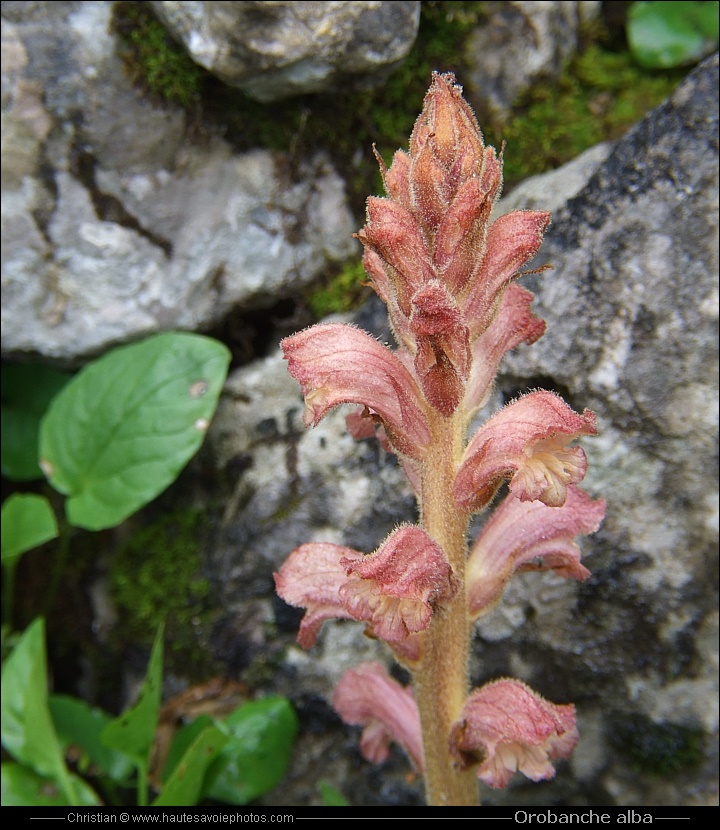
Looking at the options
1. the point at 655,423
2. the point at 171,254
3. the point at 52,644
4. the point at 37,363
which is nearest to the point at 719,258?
the point at 655,423

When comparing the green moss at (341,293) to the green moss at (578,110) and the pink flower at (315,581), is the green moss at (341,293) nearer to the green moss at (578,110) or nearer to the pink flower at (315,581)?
the green moss at (578,110)

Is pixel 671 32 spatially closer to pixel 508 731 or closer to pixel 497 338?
pixel 497 338

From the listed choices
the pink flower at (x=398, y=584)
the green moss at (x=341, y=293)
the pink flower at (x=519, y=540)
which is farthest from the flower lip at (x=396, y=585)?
the green moss at (x=341, y=293)

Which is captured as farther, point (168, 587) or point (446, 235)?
point (168, 587)

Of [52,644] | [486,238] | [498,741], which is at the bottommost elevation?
[52,644]

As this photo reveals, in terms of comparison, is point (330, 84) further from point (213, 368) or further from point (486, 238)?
point (486, 238)

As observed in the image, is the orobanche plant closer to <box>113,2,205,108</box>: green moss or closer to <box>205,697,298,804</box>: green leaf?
<box>205,697,298,804</box>: green leaf

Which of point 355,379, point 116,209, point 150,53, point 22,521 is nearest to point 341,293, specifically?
point 116,209
